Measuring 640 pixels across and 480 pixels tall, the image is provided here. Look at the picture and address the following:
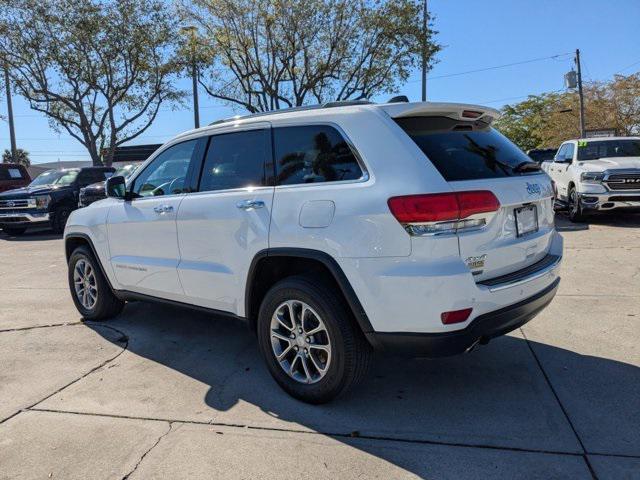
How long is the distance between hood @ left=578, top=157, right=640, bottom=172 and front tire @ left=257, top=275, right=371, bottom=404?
31.0ft

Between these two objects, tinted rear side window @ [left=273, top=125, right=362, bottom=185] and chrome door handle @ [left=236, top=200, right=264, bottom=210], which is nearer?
tinted rear side window @ [left=273, top=125, right=362, bottom=185]

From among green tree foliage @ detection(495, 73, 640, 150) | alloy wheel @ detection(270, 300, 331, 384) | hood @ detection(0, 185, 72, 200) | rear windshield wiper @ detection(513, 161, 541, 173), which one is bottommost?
alloy wheel @ detection(270, 300, 331, 384)

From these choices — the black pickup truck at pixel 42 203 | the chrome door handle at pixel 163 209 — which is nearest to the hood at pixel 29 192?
the black pickup truck at pixel 42 203

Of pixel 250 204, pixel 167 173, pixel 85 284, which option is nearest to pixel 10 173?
pixel 85 284

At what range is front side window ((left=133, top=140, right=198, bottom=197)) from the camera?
4.29 m

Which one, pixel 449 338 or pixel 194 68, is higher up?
pixel 194 68

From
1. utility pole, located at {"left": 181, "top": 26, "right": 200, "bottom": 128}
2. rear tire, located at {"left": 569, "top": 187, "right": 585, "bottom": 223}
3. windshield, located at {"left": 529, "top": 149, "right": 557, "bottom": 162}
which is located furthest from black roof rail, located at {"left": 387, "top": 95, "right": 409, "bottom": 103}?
utility pole, located at {"left": 181, "top": 26, "right": 200, "bottom": 128}

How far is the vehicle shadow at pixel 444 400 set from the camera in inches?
115

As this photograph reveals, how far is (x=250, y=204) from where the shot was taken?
3531 millimetres

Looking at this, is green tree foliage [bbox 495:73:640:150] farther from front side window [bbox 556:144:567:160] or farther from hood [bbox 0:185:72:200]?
hood [bbox 0:185:72:200]

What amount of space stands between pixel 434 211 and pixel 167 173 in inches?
102

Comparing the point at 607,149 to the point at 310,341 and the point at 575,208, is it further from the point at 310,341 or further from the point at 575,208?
the point at 310,341

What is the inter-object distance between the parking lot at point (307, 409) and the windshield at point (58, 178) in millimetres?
10996

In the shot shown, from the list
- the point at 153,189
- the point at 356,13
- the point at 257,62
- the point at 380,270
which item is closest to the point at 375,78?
the point at 356,13
